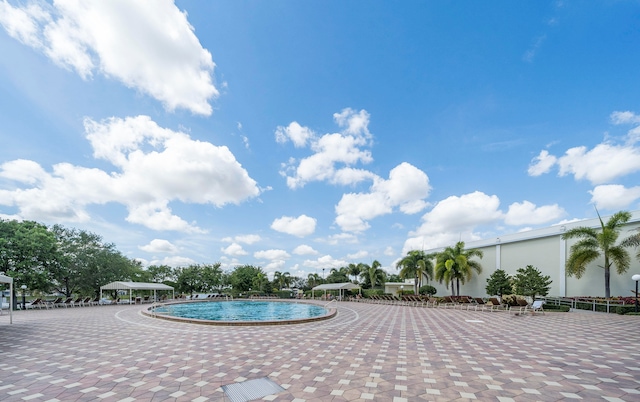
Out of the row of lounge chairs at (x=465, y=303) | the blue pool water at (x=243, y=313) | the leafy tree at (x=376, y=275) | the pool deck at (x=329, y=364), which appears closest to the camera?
the pool deck at (x=329, y=364)

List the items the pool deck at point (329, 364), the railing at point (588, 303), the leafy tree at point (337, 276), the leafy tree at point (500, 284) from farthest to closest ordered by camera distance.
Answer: the leafy tree at point (337, 276) → the leafy tree at point (500, 284) → the railing at point (588, 303) → the pool deck at point (329, 364)

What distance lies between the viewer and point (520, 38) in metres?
13.4

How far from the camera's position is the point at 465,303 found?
2200 cm

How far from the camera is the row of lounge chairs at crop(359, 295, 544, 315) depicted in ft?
52.8

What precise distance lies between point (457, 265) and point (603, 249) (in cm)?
1021

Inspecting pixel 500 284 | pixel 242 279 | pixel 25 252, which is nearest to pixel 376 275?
pixel 500 284

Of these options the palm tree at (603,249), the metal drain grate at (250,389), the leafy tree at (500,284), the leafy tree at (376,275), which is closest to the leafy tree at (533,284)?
the palm tree at (603,249)

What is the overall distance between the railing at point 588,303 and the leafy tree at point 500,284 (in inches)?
132

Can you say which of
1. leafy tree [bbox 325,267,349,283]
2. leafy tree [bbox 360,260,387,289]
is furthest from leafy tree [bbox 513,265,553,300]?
leafy tree [bbox 325,267,349,283]

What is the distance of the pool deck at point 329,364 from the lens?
184 inches

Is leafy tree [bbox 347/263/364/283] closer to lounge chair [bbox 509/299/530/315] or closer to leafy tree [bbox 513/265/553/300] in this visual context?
leafy tree [bbox 513/265/553/300]

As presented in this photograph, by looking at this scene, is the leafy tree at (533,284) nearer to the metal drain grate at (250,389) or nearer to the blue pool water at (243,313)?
the blue pool water at (243,313)

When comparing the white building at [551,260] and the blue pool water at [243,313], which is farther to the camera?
the blue pool water at [243,313]

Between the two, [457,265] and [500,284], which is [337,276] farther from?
[500,284]
